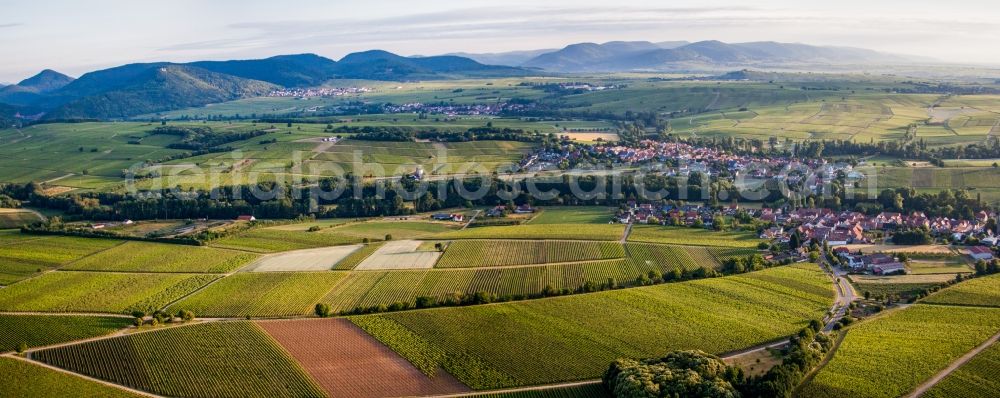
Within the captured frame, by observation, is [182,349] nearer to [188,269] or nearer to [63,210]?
[188,269]

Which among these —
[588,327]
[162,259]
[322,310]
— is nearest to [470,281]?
[322,310]

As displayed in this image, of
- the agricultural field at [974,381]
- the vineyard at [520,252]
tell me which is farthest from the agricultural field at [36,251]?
the agricultural field at [974,381]

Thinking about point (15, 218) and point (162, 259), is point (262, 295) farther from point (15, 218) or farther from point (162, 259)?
point (15, 218)

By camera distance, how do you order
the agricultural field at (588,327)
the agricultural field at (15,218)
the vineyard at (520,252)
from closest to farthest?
1. the agricultural field at (588,327)
2. the vineyard at (520,252)
3. the agricultural field at (15,218)

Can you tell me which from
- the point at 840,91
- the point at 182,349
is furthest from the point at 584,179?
the point at 840,91

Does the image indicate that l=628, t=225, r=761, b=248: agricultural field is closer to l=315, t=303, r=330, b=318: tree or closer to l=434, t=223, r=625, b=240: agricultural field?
l=434, t=223, r=625, b=240: agricultural field

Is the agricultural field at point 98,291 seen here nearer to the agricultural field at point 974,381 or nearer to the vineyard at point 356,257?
the vineyard at point 356,257
